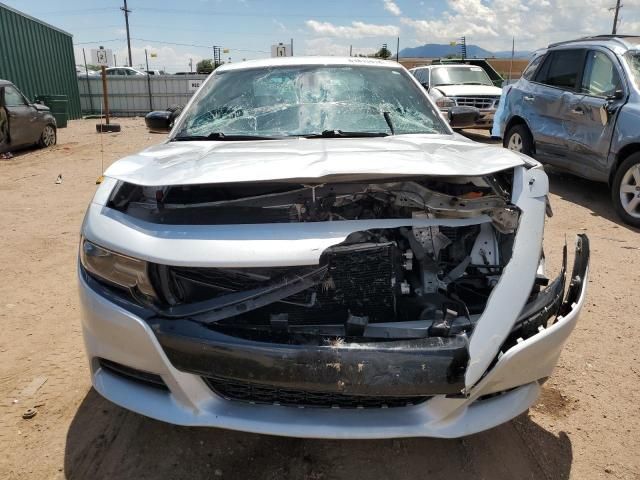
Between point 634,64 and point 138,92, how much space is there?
22.5 metres

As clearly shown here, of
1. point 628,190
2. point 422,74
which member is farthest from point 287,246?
point 422,74

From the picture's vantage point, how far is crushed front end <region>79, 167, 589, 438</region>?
5.80ft

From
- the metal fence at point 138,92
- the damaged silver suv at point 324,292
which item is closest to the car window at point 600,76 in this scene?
the damaged silver suv at point 324,292

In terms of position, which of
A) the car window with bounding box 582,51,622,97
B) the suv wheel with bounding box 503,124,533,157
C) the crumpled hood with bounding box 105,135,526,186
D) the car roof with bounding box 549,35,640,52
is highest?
the car roof with bounding box 549,35,640,52

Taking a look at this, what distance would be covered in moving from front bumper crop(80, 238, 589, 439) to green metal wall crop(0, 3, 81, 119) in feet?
61.0

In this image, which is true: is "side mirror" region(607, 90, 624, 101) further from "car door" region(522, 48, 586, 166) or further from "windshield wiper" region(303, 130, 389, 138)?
"windshield wiper" region(303, 130, 389, 138)

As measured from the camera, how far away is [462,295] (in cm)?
215

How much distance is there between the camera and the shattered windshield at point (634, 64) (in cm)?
576

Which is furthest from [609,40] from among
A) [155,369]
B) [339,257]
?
[155,369]

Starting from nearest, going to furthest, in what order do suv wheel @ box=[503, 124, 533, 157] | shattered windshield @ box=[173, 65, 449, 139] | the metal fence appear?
shattered windshield @ box=[173, 65, 449, 139] → suv wheel @ box=[503, 124, 533, 157] → the metal fence

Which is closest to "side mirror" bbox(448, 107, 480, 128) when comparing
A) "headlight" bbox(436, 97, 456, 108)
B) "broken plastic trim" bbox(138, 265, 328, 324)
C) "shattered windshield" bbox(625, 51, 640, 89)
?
"broken plastic trim" bbox(138, 265, 328, 324)

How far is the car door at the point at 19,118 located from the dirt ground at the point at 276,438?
8.42 m

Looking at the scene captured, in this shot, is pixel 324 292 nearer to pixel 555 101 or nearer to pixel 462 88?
pixel 555 101

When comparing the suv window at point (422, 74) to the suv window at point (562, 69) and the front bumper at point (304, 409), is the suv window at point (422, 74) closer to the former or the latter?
the suv window at point (562, 69)
